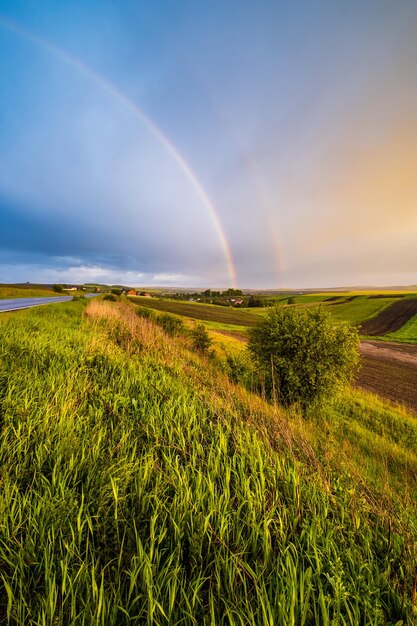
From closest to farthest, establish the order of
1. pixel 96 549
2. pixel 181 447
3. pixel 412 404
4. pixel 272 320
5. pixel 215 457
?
pixel 96 549, pixel 215 457, pixel 181 447, pixel 272 320, pixel 412 404

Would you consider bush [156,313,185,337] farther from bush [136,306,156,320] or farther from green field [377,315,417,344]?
green field [377,315,417,344]

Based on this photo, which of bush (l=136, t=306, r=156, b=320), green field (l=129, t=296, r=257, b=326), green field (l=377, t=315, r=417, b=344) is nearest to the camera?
bush (l=136, t=306, r=156, b=320)

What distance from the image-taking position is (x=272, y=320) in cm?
1171

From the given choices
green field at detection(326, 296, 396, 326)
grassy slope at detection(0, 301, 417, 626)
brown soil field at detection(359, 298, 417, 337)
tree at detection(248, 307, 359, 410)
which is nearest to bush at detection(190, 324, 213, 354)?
tree at detection(248, 307, 359, 410)

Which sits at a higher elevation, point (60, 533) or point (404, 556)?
point (60, 533)

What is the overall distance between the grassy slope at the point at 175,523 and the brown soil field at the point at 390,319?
58985mm

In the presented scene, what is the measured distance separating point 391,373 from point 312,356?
2298 centimetres

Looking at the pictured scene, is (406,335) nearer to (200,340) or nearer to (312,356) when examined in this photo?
(200,340)

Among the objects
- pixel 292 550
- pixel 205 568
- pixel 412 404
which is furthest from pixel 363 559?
pixel 412 404

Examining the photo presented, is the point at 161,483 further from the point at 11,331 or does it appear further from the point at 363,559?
the point at 11,331

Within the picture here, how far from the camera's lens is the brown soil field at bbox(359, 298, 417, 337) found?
53506 millimetres

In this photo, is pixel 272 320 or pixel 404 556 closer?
pixel 404 556

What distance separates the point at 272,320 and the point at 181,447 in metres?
9.35

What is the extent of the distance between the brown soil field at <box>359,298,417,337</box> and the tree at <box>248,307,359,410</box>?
4995 centimetres
